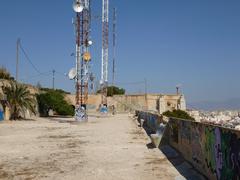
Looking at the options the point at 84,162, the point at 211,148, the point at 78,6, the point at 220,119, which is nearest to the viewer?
the point at 211,148

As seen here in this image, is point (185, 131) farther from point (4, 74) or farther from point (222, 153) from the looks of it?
point (4, 74)

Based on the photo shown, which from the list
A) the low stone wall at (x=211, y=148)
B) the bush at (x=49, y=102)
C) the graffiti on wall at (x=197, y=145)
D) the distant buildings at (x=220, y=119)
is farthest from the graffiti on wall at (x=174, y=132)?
the bush at (x=49, y=102)

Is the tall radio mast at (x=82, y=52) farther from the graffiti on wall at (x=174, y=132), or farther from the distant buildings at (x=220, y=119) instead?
the graffiti on wall at (x=174, y=132)

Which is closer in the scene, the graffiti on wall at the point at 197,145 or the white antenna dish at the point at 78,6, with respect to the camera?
the graffiti on wall at the point at 197,145

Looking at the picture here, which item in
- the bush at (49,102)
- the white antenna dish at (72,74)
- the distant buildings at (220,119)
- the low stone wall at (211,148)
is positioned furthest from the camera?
the bush at (49,102)

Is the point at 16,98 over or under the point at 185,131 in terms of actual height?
over

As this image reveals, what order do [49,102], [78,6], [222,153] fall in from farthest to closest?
[49,102] < [78,6] < [222,153]

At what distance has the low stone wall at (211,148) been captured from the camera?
337 inches

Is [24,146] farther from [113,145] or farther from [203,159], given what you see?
[203,159]

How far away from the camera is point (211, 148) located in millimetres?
10570

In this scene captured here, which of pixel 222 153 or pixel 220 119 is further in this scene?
pixel 220 119

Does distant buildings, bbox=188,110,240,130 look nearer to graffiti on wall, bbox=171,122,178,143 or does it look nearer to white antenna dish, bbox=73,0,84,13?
graffiti on wall, bbox=171,122,178,143

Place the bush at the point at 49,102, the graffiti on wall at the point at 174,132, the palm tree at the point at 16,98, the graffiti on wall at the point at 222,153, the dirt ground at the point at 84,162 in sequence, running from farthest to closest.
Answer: the bush at the point at 49,102 → the palm tree at the point at 16,98 → the graffiti on wall at the point at 174,132 → the dirt ground at the point at 84,162 → the graffiti on wall at the point at 222,153

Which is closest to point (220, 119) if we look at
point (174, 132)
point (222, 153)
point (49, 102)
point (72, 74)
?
point (72, 74)
